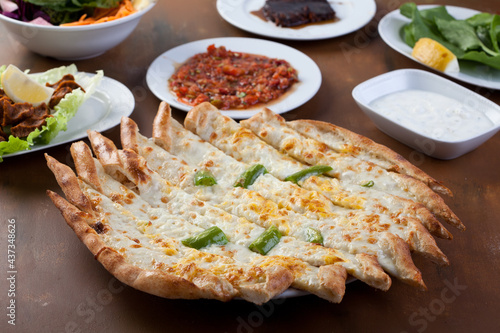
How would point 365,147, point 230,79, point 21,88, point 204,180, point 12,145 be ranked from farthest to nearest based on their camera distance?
point 230,79 < point 21,88 < point 12,145 < point 365,147 < point 204,180

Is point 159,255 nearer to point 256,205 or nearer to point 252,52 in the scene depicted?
point 256,205

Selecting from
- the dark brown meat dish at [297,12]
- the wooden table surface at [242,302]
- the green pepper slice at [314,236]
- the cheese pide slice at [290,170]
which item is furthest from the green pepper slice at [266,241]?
the dark brown meat dish at [297,12]

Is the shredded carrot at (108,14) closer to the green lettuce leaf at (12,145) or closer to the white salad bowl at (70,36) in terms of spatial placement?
the white salad bowl at (70,36)

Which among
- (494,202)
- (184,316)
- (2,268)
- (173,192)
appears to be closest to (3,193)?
(2,268)

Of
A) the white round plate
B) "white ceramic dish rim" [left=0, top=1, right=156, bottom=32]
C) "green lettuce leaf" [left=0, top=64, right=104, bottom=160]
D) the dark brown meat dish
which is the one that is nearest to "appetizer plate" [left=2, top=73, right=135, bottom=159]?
"green lettuce leaf" [left=0, top=64, right=104, bottom=160]

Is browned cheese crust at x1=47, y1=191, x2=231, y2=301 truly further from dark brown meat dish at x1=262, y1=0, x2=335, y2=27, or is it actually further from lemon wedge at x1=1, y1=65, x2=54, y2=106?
dark brown meat dish at x1=262, y1=0, x2=335, y2=27

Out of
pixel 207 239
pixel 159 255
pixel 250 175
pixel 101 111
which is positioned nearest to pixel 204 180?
pixel 250 175
